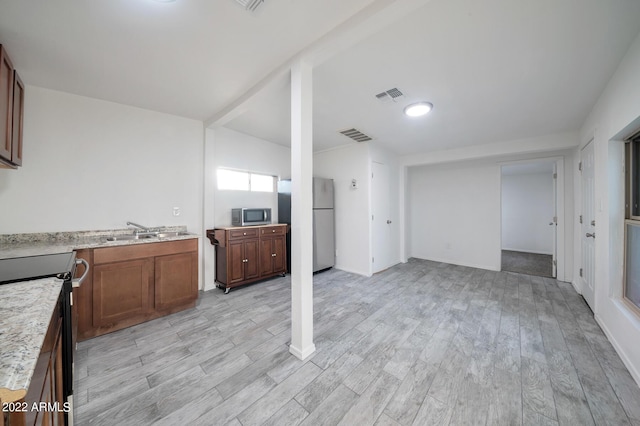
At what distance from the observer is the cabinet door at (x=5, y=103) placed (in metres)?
1.70

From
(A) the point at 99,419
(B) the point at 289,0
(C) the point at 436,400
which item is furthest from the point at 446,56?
(A) the point at 99,419

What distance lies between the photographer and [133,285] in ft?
7.57

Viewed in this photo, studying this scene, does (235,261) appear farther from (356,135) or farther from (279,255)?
(356,135)

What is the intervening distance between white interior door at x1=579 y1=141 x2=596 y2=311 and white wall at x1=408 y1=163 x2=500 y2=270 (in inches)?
54.0

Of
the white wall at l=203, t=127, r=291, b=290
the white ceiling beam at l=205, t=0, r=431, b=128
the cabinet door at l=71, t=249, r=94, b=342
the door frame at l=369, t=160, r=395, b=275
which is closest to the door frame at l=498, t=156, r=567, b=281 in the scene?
the door frame at l=369, t=160, r=395, b=275

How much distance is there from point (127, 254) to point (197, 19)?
2.19m

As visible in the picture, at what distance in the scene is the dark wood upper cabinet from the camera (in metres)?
1.71

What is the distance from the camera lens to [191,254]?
2.71 m

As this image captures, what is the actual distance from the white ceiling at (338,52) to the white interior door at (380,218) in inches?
60.9

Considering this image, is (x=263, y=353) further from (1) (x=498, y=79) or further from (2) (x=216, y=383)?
(1) (x=498, y=79)

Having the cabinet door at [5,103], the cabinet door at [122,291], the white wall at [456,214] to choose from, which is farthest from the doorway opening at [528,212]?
the cabinet door at [5,103]

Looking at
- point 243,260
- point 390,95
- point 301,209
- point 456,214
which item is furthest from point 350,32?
point 456,214

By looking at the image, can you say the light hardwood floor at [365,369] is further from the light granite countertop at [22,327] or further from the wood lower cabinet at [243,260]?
the light granite countertop at [22,327]

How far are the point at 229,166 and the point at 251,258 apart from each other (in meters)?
1.53
